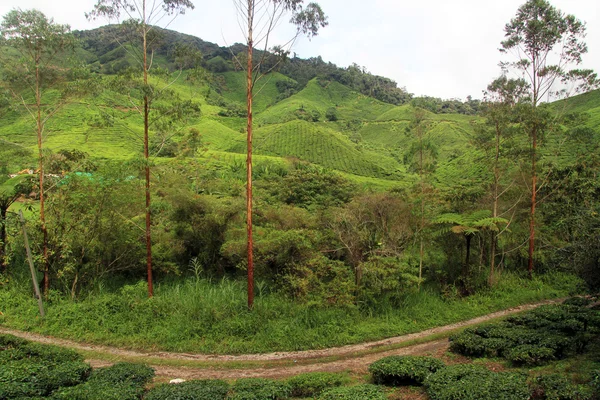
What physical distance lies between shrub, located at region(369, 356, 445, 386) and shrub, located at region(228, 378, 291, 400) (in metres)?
2.09

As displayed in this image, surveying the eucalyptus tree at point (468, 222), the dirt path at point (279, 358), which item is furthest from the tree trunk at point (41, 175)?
the eucalyptus tree at point (468, 222)

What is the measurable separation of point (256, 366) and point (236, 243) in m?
4.88

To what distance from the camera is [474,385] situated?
7.37 metres

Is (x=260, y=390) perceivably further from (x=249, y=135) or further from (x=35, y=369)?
(x=249, y=135)

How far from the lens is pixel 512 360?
9305 mm

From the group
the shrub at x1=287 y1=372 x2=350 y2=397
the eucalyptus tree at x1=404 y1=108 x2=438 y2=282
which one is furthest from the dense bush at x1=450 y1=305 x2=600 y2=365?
the shrub at x1=287 y1=372 x2=350 y2=397

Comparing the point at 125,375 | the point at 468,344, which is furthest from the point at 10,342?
the point at 468,344

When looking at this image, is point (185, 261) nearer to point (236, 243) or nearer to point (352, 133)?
point (236, 243)

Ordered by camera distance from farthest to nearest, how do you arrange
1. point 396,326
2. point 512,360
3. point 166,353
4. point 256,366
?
point 396,326
point 166,353
point 256,366
point 512,360

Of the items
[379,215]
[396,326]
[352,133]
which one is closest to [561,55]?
[379,215]

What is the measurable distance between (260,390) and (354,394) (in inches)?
73.6

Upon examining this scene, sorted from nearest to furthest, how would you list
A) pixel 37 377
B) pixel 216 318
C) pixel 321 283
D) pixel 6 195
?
pixel 37 377
pixel 216 318
pixel 321 283
pixel 6 195

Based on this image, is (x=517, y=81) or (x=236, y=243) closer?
(x=236, y=243)

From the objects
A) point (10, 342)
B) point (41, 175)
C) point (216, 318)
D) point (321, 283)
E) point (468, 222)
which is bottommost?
point (10, 342)
